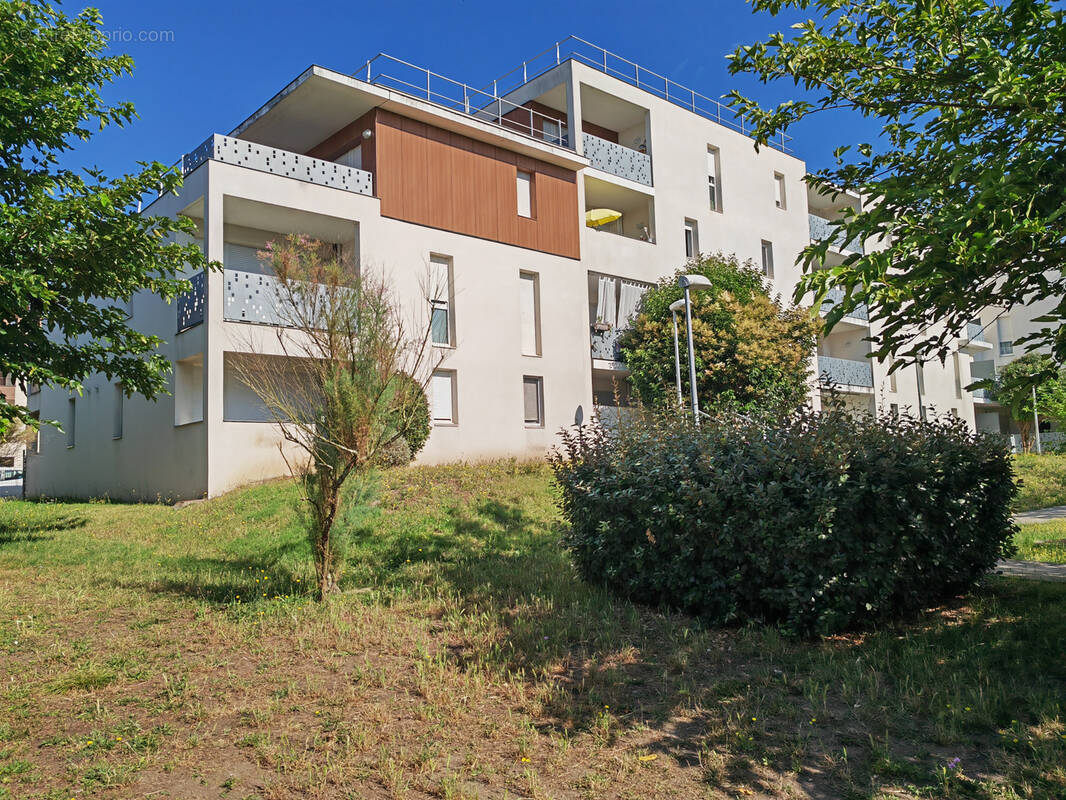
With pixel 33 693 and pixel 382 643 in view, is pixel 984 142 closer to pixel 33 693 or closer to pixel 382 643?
pixel 382 643

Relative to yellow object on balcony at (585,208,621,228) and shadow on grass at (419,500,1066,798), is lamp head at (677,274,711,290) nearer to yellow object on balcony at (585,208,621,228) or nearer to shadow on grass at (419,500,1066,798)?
yellow object on balcony at (585,208,621,228)

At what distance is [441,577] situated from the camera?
29.2ft

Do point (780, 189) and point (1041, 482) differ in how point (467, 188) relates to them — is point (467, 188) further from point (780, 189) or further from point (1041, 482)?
point (1041, 482)

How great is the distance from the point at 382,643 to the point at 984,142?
5883mm

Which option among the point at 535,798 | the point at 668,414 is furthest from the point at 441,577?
the point at 535,798

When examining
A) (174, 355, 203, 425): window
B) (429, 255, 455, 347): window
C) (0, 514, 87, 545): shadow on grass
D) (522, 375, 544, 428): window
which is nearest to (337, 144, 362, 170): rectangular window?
(429, 255, 455, 347): window

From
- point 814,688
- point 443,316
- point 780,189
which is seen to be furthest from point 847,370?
point 814,688

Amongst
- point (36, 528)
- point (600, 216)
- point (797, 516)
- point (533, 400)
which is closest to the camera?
point (797, 516)

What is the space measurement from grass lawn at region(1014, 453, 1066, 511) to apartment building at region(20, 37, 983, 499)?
3.95 meters

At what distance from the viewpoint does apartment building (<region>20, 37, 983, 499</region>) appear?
17.4 meters

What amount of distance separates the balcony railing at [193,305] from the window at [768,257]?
19.7 m

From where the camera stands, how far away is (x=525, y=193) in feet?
73.3

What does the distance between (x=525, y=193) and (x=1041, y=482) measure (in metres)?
16.9

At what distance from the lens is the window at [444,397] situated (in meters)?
19.7
